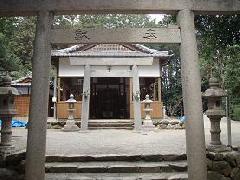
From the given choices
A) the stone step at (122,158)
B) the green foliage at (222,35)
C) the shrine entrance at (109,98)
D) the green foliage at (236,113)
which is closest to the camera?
the stone step at (122,158)

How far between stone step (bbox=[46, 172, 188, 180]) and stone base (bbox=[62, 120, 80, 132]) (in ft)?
33.3

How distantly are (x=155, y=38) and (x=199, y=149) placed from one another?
8.23 feet

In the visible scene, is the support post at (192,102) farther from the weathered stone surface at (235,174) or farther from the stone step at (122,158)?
the stone step at (122,158)

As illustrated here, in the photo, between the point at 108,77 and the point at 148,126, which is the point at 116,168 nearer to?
the point at 148,126

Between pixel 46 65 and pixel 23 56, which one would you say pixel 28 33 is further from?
pixel 46 65

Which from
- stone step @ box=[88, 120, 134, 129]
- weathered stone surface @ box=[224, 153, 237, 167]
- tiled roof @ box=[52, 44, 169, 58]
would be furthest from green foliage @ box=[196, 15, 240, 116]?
tiled roof @ box=[52, 44, 169, 58]

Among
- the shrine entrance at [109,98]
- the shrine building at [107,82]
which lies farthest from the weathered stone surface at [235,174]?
the shrine entrance at [109,98]

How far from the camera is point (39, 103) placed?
5840 millimetres

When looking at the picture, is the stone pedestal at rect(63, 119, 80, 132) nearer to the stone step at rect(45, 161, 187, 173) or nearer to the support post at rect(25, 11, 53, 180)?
the stone step at rect(45, 161, 187, 173)

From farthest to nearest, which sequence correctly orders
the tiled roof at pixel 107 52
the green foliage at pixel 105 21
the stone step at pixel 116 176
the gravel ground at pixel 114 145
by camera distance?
the green foliage at pixel 105 21, the tiled roof at pixel 107 52, the gravel ground at pixel 114 145, the stone step at pixel 116 176

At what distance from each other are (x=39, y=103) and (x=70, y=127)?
1189 cm

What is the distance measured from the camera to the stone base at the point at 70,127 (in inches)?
683

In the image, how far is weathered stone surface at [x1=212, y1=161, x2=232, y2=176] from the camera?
729 centimetres

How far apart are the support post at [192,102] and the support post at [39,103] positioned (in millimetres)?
2896
